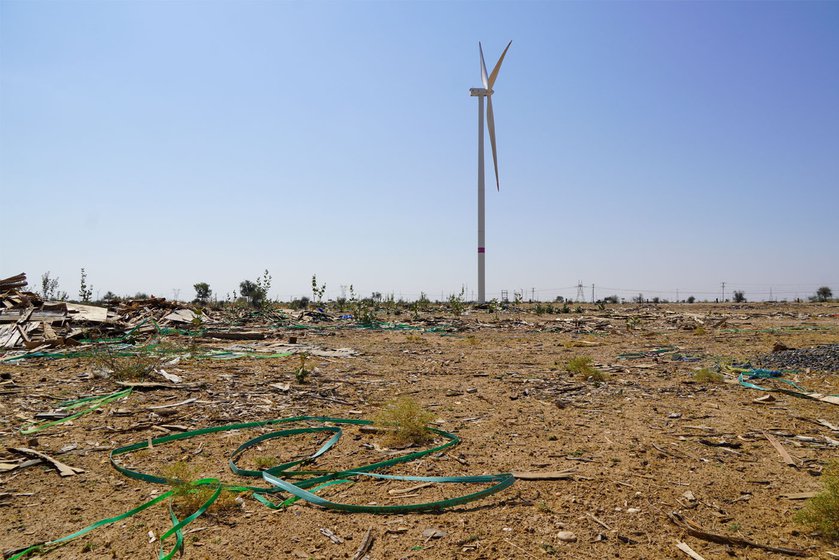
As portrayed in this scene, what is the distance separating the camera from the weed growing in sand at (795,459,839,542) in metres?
3.41

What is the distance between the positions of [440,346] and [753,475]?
1022cm

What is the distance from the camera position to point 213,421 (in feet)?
21.2

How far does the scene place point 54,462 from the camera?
5.00 meters

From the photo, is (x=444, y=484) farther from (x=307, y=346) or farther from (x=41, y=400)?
(x=307, y=346)

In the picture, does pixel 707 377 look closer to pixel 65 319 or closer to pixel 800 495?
pixel 800 495

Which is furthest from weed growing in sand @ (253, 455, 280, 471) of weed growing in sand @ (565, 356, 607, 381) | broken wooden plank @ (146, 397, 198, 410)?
weed growing in sand @ (565, 356, 607, 381)

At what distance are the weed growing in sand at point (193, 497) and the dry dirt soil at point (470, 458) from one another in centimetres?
10

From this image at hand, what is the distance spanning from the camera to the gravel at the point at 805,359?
973 centimetres

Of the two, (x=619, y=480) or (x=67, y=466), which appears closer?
(x=619, y=480)

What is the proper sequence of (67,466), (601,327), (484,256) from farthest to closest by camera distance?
(484,256) < (601,327) < (67,466)

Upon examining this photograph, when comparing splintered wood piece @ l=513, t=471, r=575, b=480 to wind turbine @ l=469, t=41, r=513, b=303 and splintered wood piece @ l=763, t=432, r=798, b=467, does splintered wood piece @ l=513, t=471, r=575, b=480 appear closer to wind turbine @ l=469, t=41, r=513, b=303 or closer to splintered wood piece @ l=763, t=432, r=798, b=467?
splintered wood piece @ l=763, t=432, r=798, b=467

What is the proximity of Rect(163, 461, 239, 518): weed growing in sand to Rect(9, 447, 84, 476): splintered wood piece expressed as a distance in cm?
131

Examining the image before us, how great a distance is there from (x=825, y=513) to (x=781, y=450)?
6.67 feet

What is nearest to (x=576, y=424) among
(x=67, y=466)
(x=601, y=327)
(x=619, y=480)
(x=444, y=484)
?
(x=619, y=480)
